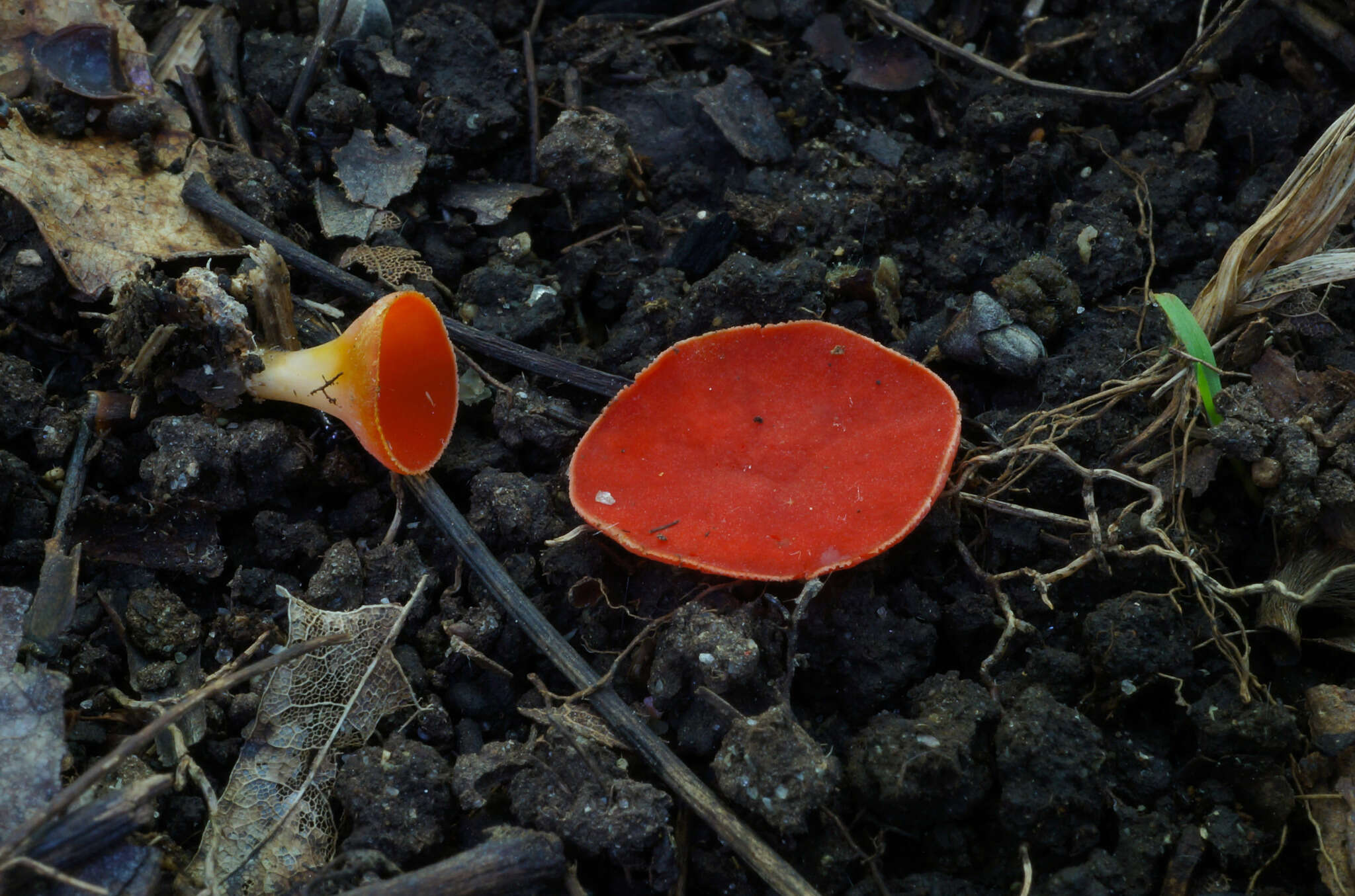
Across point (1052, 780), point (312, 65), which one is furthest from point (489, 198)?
point (1052, 780)

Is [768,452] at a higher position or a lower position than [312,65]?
lower

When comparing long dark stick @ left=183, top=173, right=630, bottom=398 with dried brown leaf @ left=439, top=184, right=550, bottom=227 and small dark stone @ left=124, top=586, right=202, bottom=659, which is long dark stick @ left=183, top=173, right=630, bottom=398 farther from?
small dark stone @ left=124, top=586, right=202, bottom=659

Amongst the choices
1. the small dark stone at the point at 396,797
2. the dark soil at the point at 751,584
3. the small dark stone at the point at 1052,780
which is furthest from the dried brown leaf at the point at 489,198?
the small dark stone at the point at 1052,780

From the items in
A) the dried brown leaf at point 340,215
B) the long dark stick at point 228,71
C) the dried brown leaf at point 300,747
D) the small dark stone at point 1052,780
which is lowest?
the dried brown leaf at point 300,747

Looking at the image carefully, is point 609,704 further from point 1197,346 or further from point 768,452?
point 1197,346

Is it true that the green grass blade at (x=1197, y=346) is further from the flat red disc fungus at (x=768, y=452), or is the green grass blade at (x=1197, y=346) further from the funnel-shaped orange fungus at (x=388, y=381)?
the funnel-shaped orange fungus at (x=388, y=381)

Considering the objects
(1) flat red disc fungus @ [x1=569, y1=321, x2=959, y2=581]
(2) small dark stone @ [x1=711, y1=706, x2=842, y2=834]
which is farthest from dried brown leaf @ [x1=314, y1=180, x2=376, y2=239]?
(2) small dark stone @ [x1=711, y1=706, x2=842, y2=834]

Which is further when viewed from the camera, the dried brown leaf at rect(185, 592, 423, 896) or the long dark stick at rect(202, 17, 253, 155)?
the long dark stick at rect(202, 17, 253, 155)
